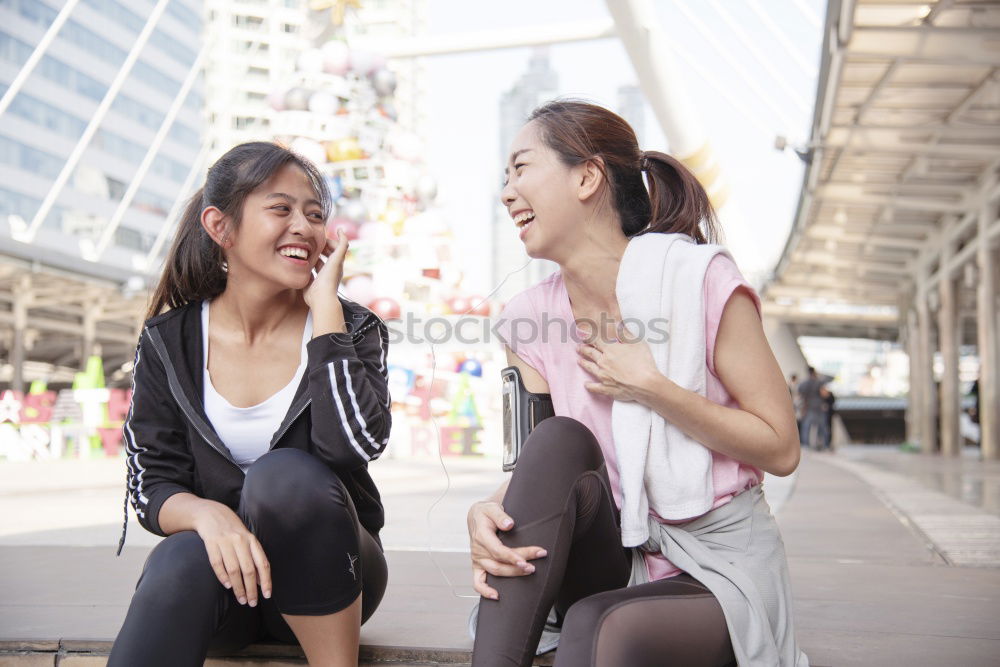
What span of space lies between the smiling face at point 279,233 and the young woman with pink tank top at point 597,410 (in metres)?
0.39

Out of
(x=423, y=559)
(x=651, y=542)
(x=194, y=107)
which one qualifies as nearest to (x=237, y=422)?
(x=651, y=542)

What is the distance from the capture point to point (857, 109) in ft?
31.2

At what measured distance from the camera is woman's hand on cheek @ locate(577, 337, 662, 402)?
57.8 inches

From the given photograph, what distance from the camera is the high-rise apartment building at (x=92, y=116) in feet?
128

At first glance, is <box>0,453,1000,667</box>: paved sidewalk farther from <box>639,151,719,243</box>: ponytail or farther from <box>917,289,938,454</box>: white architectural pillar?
<box>917,289,938,454</box>: white architectural pillar

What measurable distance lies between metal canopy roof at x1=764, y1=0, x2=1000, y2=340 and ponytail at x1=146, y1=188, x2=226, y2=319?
5.98m

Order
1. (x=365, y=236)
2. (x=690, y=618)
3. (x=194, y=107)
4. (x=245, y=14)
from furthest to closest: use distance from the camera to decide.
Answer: (x=245, y=14), (x=194, y=107), (x=365, y=236), (x=690, y=618)

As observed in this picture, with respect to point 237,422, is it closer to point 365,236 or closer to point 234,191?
point 234,191

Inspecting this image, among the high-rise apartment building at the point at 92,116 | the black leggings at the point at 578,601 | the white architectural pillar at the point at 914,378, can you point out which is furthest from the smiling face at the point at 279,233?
the high-rise apartment building at the point at 92,116

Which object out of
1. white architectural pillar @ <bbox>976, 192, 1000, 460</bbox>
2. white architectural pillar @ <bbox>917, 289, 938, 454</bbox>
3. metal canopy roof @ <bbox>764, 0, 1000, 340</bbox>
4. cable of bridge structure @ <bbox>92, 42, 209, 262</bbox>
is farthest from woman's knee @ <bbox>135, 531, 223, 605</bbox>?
cable of bridge structure @ <bbox>92, 42, 209, 262</bbox>

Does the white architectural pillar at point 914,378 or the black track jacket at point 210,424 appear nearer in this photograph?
the black track jacket at point 210,424

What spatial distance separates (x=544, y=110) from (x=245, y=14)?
74.1 m

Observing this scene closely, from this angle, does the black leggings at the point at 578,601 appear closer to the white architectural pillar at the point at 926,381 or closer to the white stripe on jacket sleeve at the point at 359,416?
the white stripe on jacket sleeve at the point at 359,416

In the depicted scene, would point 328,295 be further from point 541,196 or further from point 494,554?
point 494,554
